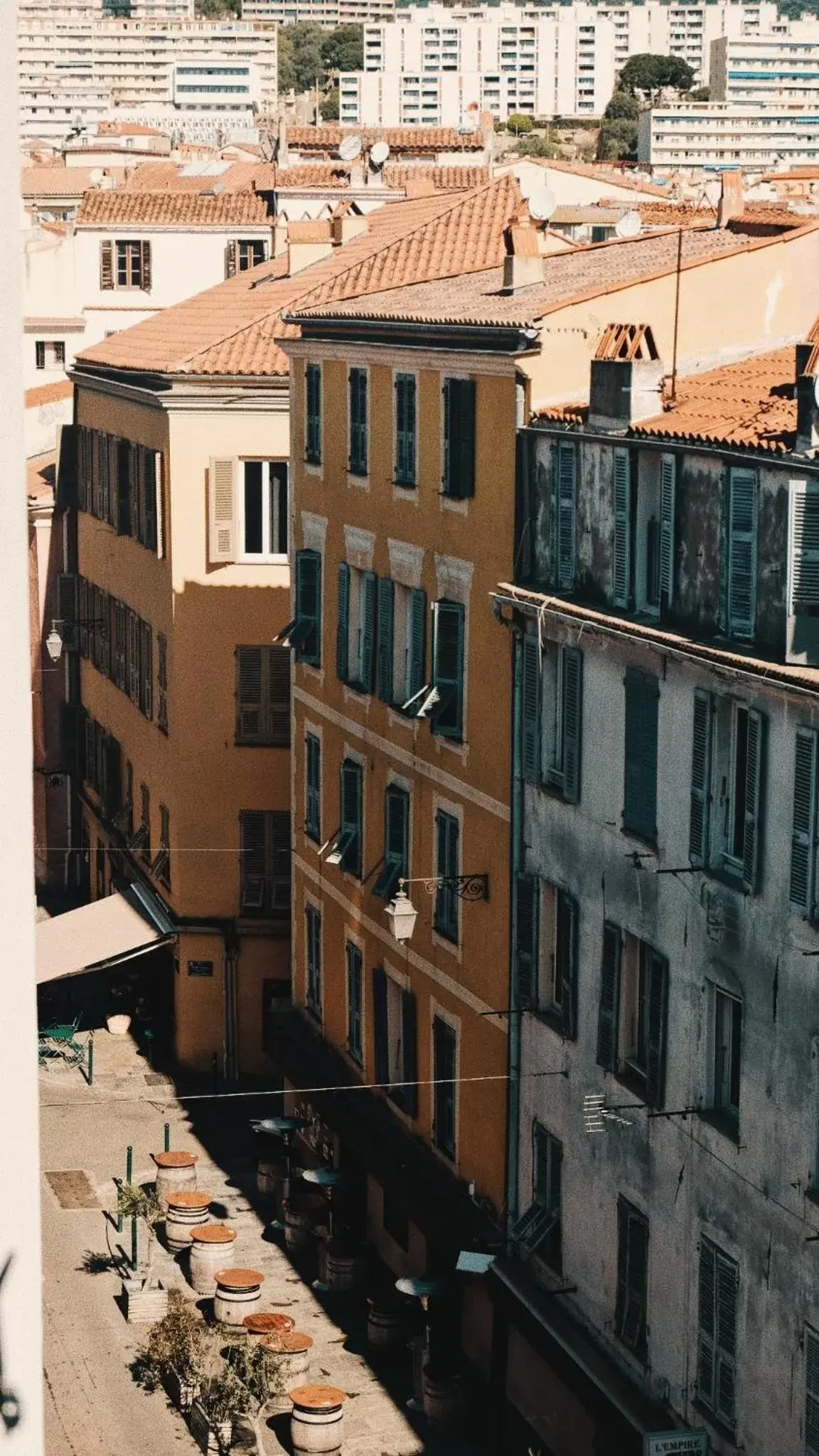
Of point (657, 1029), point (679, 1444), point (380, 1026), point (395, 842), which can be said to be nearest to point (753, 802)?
point (657, 1029)

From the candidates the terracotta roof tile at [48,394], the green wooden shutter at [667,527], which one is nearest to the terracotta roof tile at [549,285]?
the green wooden shutter at [667,527]

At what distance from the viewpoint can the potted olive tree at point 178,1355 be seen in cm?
3375

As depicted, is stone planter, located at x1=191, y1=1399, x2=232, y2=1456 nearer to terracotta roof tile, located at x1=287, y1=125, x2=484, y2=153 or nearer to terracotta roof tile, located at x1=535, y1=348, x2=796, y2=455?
terracotta roof tile, located at x1=535, y1=348, x2=796, y2=455

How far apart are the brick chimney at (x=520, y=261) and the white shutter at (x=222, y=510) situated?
13.8 meters

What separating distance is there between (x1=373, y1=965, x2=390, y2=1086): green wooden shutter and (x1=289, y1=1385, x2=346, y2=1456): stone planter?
6644mm

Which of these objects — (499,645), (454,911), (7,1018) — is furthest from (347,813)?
(7,1018)

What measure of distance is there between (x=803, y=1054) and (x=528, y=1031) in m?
8.58

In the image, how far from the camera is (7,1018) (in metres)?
14.3

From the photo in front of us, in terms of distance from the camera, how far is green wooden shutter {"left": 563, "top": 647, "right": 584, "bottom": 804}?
29984 mm

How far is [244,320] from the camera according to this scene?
51.2 meters

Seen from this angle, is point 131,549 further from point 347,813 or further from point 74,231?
point 74,231

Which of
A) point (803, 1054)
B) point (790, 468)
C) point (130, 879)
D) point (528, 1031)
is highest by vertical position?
point (790, 468)

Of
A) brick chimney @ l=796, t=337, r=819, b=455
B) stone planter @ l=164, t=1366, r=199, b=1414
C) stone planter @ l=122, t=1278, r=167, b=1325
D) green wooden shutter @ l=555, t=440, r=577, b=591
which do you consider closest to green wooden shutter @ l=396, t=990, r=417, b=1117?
stone planter @ l=122, t=1278, r=167, b=1325

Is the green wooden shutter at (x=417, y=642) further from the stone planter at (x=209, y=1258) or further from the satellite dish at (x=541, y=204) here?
the stone planter at (x=209, y=1258)
